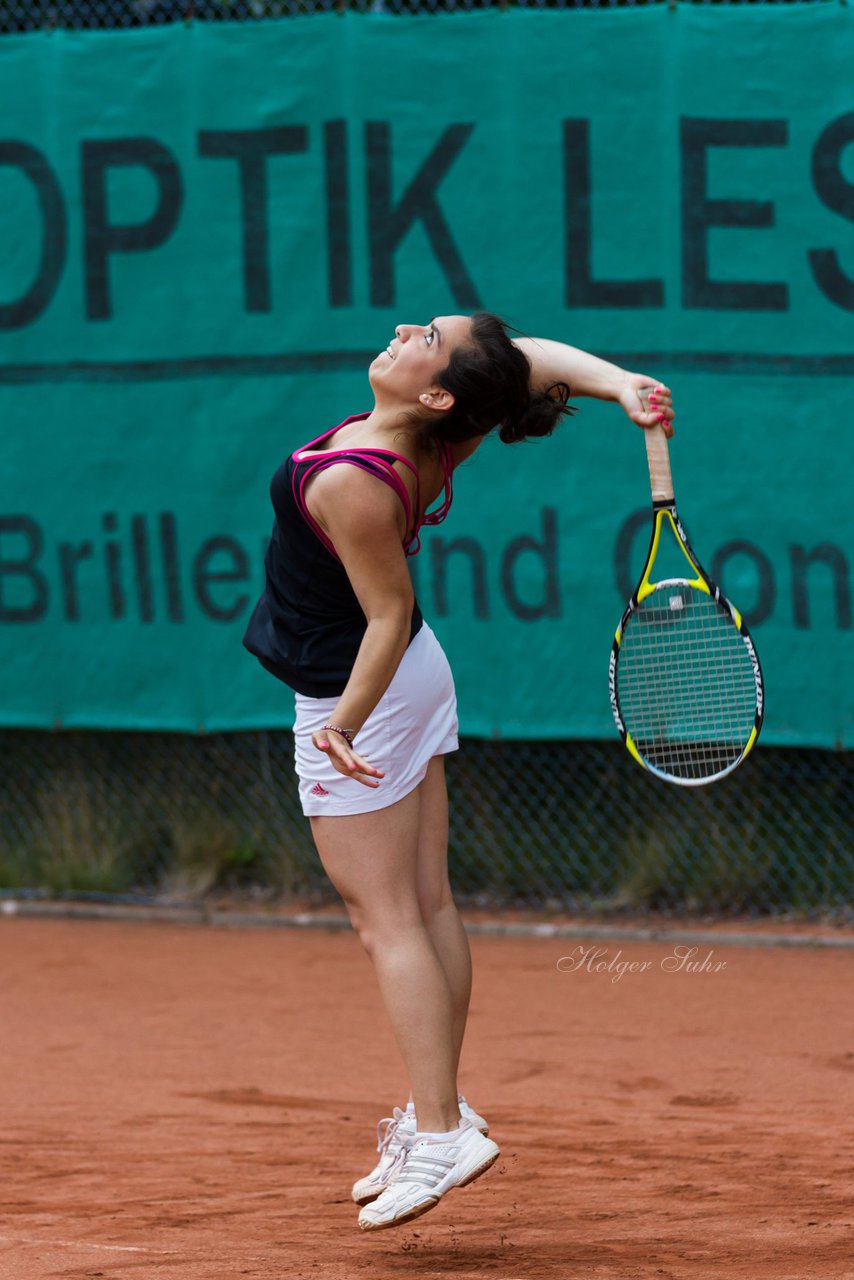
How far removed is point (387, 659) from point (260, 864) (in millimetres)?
3672

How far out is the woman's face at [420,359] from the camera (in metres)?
2.79

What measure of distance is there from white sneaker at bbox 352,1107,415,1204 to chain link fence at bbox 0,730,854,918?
2.83m

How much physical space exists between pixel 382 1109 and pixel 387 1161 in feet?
3.66

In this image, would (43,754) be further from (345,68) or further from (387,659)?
(387,659)

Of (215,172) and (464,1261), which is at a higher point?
(215,172)

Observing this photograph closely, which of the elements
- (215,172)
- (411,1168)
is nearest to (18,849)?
(215,172)

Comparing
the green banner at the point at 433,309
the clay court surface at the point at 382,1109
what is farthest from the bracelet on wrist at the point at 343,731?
the green banner at the point at 433,309

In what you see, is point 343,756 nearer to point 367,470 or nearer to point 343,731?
point 343,731

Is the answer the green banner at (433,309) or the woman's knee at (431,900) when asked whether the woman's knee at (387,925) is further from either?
the green banner at (433,309)

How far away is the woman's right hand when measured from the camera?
2.59m

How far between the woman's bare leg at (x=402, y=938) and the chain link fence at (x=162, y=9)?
12.7 ft

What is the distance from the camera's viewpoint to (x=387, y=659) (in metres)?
2.69

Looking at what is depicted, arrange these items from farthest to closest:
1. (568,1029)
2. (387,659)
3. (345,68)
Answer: (345,68) < (568,1029) < (387,659)

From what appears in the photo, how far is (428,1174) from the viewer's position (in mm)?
2797
